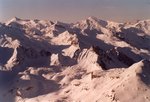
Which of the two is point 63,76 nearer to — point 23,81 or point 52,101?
point 23,81

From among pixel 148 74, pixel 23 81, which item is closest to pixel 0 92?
pixel 23 81

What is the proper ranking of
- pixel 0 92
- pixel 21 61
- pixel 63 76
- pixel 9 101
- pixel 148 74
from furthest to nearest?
pixel 21 61 → pixel 63 76 → pixel 0 92 → pixel 9 101 → pixel 148 74

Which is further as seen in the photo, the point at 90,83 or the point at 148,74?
the point at 90,83

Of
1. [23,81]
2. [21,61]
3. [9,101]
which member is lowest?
[9,101]

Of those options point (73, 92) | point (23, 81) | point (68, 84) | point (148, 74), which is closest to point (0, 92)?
point (23, 81)

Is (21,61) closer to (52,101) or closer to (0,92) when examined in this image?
(0,92)

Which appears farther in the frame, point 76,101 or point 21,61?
point 21,61

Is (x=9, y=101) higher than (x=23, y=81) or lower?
lower

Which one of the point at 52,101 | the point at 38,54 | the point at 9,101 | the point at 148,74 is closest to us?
the point at 148,74

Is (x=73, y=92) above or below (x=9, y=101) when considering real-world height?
below
